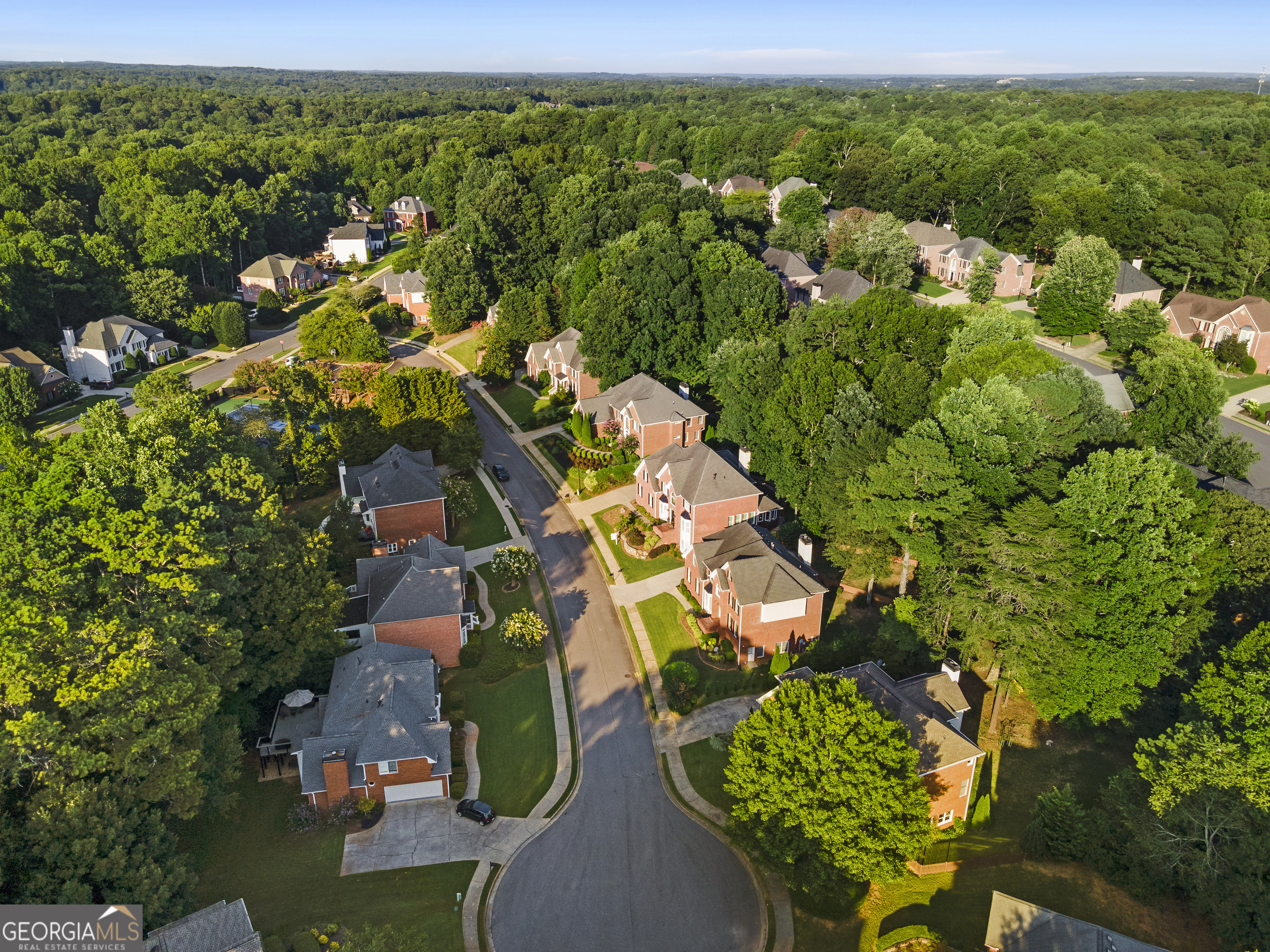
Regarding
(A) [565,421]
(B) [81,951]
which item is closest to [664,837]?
(B) [81,951]

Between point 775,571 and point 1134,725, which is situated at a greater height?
point 775,571

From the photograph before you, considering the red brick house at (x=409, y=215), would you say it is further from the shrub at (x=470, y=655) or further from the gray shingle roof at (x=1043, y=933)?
the gray shingle roof at (x=1043, y=933)

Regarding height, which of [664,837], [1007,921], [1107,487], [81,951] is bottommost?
[664,837]

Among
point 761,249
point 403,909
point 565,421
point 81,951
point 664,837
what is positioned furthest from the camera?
point 761,249

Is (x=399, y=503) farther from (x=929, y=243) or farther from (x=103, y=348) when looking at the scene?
(x=929, y=243)

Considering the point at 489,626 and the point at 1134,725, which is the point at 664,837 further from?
the point at 1134,725

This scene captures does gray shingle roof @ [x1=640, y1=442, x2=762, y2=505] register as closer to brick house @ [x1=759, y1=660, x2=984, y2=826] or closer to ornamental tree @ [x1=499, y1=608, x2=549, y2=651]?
ornamental tree @ [x1=499, y1=608, x2=549, y2=651]

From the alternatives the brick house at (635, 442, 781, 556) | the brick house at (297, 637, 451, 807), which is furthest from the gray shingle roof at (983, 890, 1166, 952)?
the brick house at (635, 442, 781, 556)
